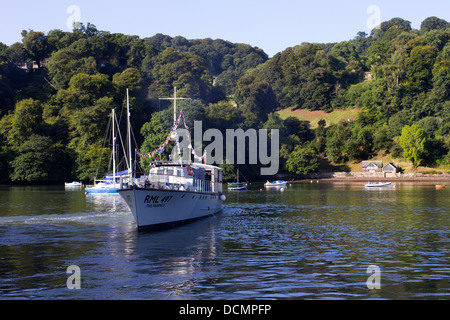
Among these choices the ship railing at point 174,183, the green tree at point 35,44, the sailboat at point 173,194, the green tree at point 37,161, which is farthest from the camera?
the green tree at point 35,44

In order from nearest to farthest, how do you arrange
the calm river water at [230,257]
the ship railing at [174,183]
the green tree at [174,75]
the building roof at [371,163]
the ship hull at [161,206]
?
the calm river water at [230,257], the ship hull at [161,206], the ship railing at [174,183], the building roof at [371,163], the green tree at [174,75]

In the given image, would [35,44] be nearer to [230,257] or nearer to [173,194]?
[173,194]

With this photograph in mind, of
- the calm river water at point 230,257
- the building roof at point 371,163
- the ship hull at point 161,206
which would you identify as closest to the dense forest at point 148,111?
the building roof at point 371,163

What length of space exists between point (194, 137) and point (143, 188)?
105m

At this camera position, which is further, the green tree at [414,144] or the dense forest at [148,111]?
the green tree at [414,144]

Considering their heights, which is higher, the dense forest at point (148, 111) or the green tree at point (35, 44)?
the green tree at point (35, 44)

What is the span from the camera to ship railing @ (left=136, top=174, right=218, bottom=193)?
4009cm

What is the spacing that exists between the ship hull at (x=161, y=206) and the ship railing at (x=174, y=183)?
0.60 meters

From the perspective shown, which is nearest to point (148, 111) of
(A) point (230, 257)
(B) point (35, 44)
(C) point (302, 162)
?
(C) point (302, 162)

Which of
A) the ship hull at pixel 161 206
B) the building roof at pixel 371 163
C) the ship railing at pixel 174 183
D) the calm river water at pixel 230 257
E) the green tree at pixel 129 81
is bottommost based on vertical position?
the calm river water at pixel 230 257

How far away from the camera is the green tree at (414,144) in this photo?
501 feet

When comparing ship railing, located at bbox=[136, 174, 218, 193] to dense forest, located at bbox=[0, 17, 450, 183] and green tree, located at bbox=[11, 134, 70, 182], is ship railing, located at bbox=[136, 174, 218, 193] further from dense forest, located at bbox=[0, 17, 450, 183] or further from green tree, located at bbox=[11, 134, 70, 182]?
green tree, located at bbox=[11, 134, 70, 182]

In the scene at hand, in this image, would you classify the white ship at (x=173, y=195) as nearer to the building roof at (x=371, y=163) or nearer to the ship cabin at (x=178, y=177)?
the ship cabin at (x=178, y=177)

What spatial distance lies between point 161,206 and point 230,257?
42.3 ft
